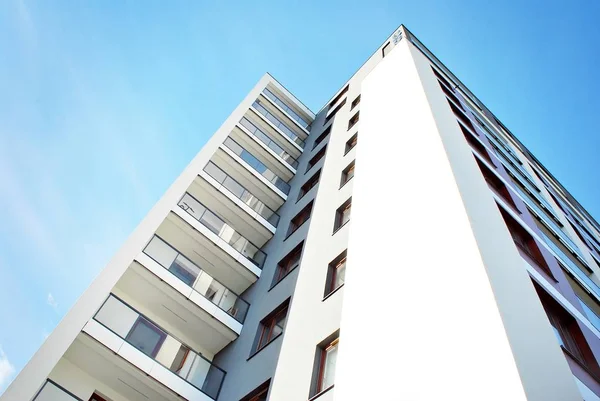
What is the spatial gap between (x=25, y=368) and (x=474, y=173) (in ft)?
39.4

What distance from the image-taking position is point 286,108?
102 ft

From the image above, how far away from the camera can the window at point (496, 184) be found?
14.8 m

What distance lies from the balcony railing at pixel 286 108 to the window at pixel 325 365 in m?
21.6

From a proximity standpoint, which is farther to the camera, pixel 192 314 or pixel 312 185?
pixel 312 185

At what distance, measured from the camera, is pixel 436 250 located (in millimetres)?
8086

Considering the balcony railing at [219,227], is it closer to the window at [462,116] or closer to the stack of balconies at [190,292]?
the stack of balconies at [190,292]

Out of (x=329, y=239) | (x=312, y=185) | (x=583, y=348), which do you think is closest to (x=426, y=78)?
(x=312, y=185)

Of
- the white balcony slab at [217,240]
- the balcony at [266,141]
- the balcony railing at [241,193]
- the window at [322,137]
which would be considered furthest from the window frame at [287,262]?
the window at [322,137]

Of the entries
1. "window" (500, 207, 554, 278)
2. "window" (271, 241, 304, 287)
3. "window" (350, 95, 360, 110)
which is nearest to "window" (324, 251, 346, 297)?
"window" (271, 241, 304, 287)

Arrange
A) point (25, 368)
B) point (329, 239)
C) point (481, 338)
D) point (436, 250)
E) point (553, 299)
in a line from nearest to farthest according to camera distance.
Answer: point (481, 338)
point (436, 250)
point (25, 368)
point (553, 299)
point (329, 239)

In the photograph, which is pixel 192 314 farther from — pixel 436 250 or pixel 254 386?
pixel 436 250

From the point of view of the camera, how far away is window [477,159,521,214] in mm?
14812

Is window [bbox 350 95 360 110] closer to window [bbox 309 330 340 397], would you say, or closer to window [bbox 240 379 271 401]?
window [bbox 309 330 340 397]

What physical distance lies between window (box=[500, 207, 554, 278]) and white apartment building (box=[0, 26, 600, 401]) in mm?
66
